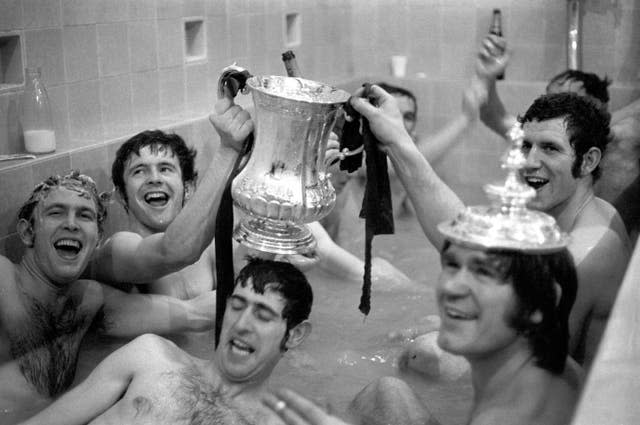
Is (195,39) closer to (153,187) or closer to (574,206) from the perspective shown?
(153,187)

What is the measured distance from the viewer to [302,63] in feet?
16.5

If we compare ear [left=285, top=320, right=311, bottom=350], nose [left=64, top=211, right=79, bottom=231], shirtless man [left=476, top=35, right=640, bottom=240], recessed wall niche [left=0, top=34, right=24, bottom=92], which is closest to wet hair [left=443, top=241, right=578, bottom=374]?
ear [left=285, top=320, right=311, bottom=350]

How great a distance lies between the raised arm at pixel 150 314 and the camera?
2.83 metres

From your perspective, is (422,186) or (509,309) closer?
(509,309)

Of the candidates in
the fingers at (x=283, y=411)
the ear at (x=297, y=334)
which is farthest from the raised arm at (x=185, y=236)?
the fingers at (x=283, y=411)

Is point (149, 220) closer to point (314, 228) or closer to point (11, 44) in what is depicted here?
point (11, 44)

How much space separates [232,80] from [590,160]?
0.92m

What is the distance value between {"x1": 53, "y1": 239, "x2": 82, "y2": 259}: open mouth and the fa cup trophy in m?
0.69

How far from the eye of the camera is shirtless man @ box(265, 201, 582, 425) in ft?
5.51

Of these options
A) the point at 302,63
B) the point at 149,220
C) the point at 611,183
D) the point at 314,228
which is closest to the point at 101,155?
the point at 149,220

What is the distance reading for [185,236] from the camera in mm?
2465

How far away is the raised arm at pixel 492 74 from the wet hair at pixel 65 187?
1532 mm

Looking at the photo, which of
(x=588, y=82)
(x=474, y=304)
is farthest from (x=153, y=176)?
(x=588, y=82)

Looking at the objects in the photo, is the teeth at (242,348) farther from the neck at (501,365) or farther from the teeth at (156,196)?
the teeth at (156,196)
